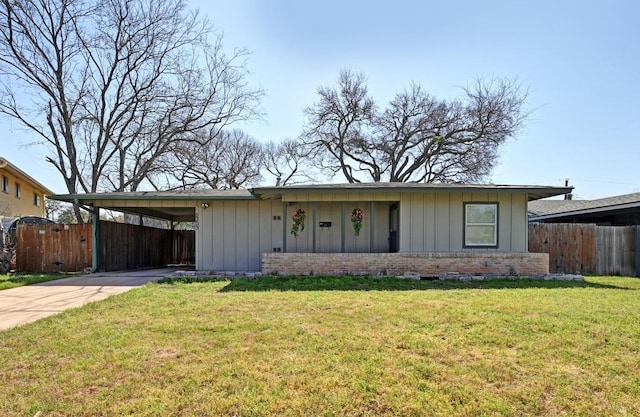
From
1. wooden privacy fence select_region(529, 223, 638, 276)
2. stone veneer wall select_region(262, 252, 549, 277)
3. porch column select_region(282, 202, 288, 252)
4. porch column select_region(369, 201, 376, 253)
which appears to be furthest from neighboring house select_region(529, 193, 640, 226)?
porch column select_region(282, 202, 288, 252)

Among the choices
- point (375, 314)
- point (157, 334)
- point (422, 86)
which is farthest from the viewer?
point (422, 86)

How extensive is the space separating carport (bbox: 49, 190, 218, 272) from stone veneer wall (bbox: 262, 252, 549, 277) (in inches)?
136

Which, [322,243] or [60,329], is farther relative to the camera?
[322,243]

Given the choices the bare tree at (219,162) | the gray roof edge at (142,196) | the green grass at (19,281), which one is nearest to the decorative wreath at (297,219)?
the gray roof edge at (142,196)

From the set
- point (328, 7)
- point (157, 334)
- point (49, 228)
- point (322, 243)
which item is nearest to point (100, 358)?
point (157, 334)

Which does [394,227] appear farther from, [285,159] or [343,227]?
[285,159]

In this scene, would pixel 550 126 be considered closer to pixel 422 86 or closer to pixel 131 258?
pixel 422 86

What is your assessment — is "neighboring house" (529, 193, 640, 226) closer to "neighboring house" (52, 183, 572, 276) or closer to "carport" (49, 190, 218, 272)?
"neighboring house" (52, 183, 572, 276)

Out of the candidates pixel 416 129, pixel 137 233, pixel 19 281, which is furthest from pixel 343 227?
pixel 416 129

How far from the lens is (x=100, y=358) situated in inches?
149

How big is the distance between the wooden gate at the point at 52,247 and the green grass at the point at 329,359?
683 cm

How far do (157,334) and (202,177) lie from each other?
77.1 feet

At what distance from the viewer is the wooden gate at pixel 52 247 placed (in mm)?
11898

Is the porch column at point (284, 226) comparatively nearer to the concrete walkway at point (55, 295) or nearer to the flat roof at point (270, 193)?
the flat roof at point (270, 193)
